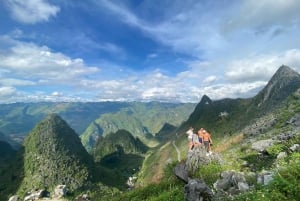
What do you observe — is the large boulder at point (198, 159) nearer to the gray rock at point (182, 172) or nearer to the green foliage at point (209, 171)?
the gray rock at point (182, 172)

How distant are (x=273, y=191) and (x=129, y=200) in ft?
98.4

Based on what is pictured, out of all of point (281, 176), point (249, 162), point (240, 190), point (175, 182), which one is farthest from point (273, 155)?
point (281, 176)

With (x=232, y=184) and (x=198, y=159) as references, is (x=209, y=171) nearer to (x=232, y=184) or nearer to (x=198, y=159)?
(x=198, y=159)

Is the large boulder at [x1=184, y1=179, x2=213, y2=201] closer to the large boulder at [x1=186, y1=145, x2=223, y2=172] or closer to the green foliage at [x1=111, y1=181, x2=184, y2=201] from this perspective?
the green foliage at [x1=111, y1=181, x2=184, y2=201]

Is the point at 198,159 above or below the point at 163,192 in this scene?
above

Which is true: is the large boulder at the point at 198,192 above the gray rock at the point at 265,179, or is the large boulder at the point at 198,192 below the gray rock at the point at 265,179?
below

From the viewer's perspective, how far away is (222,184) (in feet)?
77.8

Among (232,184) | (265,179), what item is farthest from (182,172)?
(265,179)

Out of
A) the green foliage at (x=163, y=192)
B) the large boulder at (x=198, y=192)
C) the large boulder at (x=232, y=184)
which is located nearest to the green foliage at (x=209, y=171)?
the green foliage at (x=163, y=192)

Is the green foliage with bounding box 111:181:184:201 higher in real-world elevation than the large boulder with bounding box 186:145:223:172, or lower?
lower

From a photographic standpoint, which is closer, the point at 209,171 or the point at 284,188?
the point at 284,188

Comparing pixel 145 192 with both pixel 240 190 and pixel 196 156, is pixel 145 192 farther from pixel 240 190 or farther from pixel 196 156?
pixel 240 190

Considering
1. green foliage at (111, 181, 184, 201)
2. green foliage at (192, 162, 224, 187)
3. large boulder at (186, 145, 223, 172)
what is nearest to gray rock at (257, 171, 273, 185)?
green foliage at (111, 181, 184, 201)

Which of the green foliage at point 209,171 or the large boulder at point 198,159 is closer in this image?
the green foliage at point 209,171
